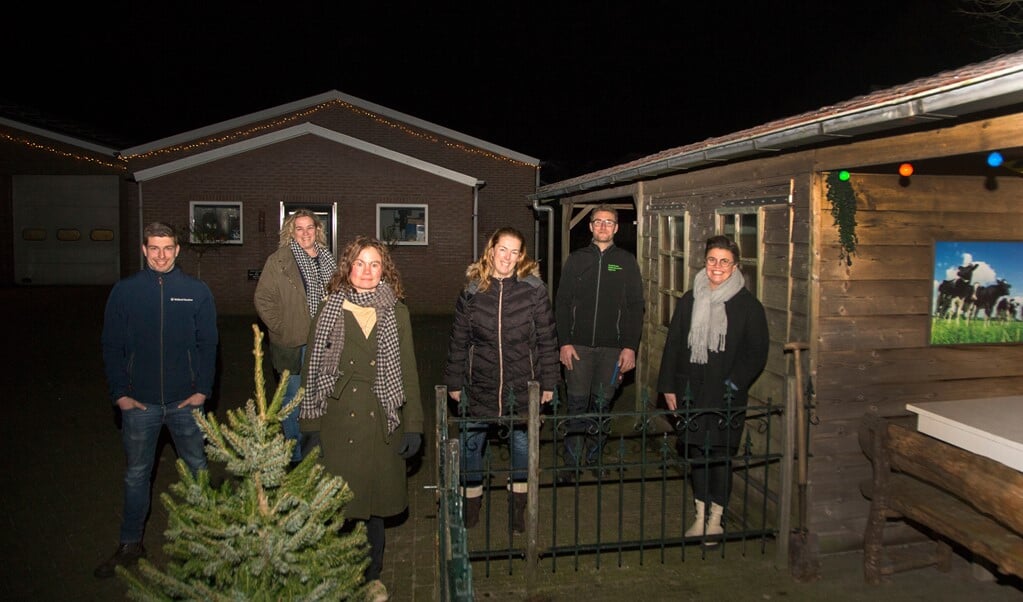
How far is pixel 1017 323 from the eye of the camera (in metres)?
5.52

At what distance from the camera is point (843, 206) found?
16.4 ft

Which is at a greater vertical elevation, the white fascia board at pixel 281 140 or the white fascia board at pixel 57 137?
the white fascia board at pixel 57 137

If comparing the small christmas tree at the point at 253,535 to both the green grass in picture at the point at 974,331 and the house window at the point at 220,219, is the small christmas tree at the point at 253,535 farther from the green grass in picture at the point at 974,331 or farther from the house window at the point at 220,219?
the house window at the point at 220,219

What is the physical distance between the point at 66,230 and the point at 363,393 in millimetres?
22520

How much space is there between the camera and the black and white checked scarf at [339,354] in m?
4.32

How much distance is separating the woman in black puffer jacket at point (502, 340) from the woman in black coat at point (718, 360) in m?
0.96

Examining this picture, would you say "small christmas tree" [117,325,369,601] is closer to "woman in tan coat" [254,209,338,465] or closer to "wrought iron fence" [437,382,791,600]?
"wrought iron fence" [437,382,791,600]

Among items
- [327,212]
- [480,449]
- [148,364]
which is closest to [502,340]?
[480,449]

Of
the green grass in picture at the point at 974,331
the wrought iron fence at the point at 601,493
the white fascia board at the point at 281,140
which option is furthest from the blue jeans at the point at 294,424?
the white fascia board at the point at 281,140

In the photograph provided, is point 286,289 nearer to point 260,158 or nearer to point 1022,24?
point 1022,24

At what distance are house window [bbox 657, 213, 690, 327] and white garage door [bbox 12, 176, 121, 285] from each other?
790 inches

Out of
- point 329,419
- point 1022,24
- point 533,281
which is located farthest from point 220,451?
point 1022,24

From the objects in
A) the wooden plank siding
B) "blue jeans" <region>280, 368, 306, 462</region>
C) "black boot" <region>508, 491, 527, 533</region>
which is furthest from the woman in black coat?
"blue jeans" <region>280, 368, 306, 462</region>

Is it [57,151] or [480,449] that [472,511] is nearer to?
[480,449]
